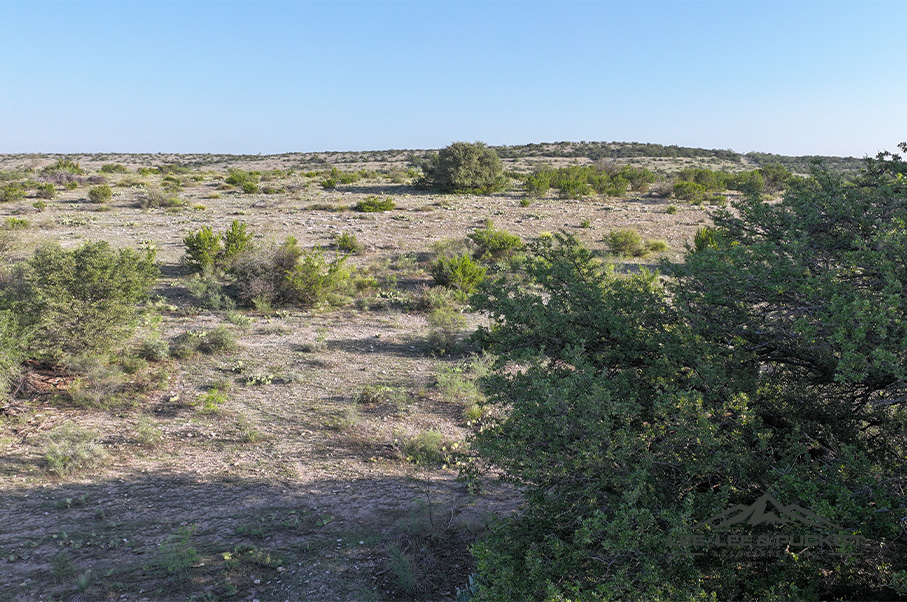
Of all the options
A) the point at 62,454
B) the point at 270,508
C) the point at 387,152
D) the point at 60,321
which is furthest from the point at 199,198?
the point at 387,152

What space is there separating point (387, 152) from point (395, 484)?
7236cm

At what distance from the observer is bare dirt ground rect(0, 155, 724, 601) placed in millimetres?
4293

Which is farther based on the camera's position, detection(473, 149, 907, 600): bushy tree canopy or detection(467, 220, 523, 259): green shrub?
detection(467, 220, 523, 259): green shrub

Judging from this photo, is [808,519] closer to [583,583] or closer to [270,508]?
[583,583]

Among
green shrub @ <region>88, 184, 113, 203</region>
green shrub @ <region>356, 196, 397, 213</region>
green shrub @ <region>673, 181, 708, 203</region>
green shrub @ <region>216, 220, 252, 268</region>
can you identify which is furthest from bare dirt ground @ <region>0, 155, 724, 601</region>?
green shrub @ <region>673, 181, 708, 203</region>

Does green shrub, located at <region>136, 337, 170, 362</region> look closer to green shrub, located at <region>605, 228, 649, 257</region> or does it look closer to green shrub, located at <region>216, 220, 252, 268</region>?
green shrub, located at <region>216, 220, 252, 268</region>

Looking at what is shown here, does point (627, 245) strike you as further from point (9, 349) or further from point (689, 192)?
point (9, 349)

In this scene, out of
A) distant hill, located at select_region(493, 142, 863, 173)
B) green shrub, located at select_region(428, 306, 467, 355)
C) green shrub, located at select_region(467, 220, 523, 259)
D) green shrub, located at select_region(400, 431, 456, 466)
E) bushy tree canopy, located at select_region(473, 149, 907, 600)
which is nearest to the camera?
bushy tree canopy, located at select_region(473, 149, 907, 600)

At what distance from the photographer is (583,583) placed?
295 cm

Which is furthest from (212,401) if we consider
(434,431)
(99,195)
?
(99,195)

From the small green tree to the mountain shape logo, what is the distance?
27119 millimetres

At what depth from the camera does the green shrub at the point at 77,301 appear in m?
7.82

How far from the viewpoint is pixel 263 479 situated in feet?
19.0

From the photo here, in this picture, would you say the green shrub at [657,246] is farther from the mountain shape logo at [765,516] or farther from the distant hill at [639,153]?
the distant hill at [639,153]
